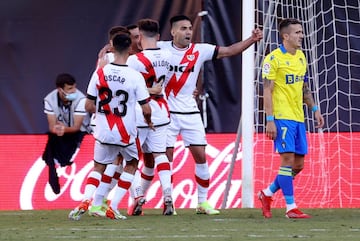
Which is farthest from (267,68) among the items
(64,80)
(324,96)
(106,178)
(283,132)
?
(64,80)

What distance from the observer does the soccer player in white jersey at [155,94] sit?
1126 centimetres

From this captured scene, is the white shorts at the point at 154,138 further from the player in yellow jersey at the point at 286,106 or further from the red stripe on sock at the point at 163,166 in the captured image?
the player in yellow jersey at the point at 286,106

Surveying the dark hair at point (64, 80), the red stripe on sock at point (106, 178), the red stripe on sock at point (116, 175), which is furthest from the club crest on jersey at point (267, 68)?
the dark hair at point (64, 80)

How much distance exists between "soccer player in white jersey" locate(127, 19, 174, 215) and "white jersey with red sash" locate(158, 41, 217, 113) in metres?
0.17

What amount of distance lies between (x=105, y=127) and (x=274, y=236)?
2688mm

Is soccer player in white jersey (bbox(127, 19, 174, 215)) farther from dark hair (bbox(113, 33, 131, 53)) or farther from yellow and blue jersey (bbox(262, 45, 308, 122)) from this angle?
yellow and blue jersey (bbox(262, 45, 308, 122))

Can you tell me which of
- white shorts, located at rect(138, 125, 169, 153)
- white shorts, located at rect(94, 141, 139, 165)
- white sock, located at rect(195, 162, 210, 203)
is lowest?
white sock, located at rect(195, 162, 210, 203)

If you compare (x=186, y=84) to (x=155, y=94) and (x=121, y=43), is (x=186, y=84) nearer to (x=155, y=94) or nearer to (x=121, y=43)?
(x=155, y=94)

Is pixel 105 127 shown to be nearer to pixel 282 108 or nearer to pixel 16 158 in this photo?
pixel 282 108

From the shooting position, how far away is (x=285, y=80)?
35.5 feet

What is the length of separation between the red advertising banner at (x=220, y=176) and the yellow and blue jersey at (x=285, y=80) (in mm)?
3289

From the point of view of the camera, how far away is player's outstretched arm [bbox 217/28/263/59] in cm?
1115

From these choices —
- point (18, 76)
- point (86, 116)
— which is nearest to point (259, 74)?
point (86, 116)

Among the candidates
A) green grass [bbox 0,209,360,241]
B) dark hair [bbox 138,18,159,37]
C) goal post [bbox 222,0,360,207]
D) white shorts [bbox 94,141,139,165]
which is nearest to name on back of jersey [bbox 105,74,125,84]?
white shorts [bbox 94,141,139,165]
